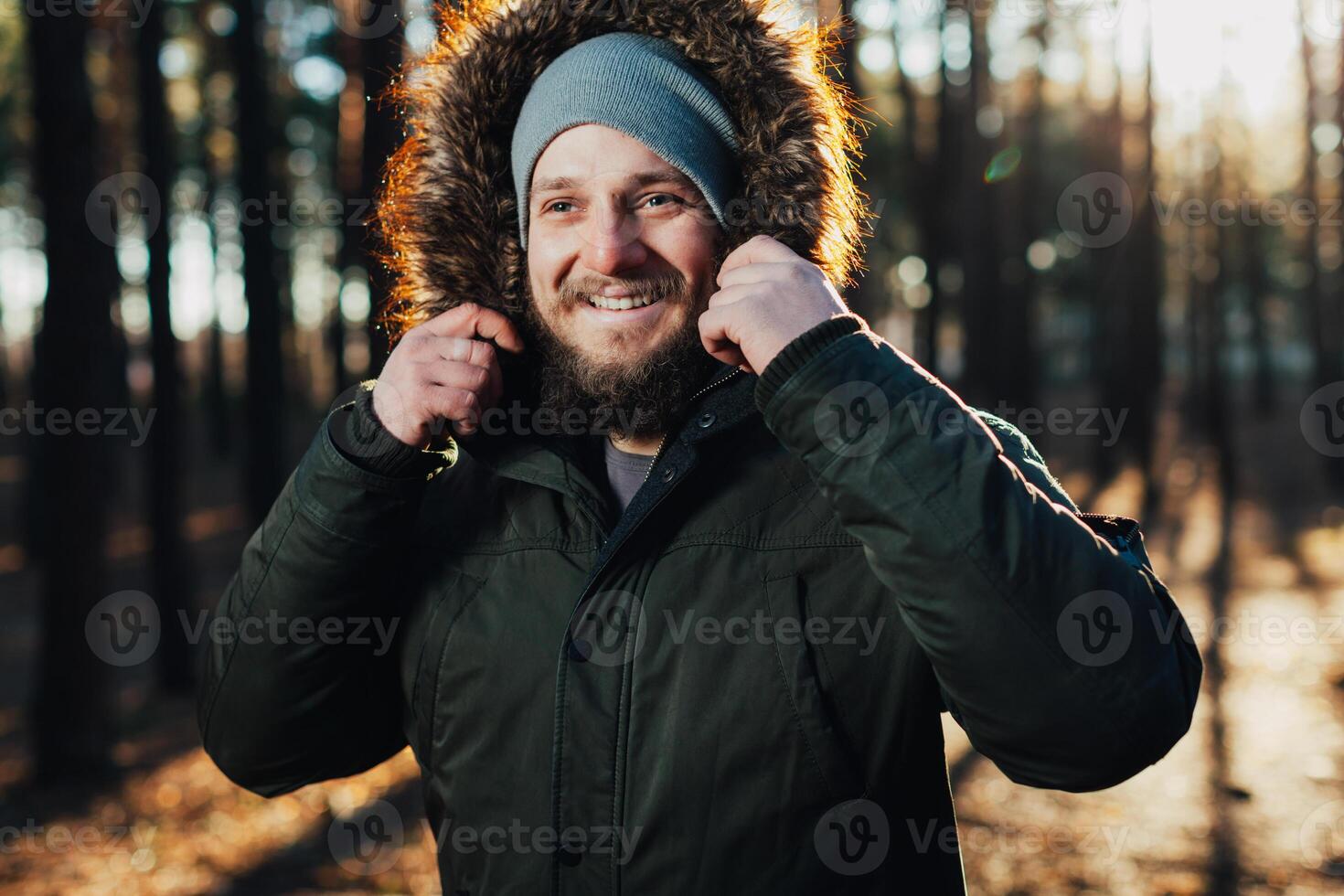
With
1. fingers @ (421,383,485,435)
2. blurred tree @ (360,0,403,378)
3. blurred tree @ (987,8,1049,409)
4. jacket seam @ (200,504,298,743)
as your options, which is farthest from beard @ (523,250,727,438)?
blurred tree @ (987,8,1049,409)

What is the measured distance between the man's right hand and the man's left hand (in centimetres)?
53

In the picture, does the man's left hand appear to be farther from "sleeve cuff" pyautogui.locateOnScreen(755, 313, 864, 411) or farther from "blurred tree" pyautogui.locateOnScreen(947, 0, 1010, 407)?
"blurred tree" pyautogui.locateOnScreen(947, 0, 1010, 407)

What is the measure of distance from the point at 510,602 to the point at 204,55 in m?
20.1

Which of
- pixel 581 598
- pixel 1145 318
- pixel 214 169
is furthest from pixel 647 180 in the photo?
pixel 214 169

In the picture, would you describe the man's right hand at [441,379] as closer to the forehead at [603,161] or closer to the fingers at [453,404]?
the fingers at [453,404]

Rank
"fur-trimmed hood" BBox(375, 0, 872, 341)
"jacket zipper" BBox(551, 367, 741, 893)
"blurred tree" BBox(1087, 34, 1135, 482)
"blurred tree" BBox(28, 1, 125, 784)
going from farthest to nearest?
"blurred tree" BBox(1087, 34, 1135, 482)
"blurred tree" BBox(28, 1, 125, 784)
"fur-trimmed hood" BBox(375, 0, 872, 341)
"jacket zipper" BBox(551, 367, 741, 893)

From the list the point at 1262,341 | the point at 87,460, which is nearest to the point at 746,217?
the point at 87,460

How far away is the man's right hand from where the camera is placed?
2107 millimetres

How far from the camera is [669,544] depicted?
2.09 m

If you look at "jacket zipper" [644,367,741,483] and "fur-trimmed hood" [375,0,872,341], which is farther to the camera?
"fur-trimmed hood" [375,0,872,341]

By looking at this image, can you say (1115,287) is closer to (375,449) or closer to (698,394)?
(698,394)

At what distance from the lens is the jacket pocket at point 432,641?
2.22 meters

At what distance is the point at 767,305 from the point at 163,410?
30.7 feet

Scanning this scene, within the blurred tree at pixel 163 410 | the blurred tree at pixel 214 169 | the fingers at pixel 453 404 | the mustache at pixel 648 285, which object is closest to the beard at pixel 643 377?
the mustache at pixel 648 285
